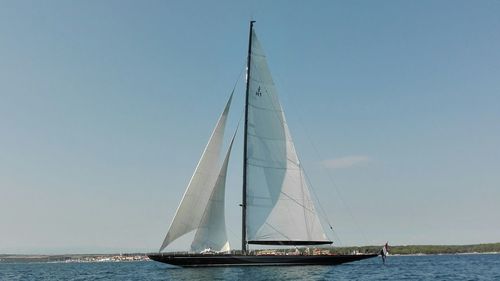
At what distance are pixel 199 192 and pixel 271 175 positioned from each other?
7.27m

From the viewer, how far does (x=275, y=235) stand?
150 feet

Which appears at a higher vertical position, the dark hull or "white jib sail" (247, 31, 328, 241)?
"white jib sail" (247, 31, 328, 241)

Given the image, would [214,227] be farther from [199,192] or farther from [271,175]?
[271,175]

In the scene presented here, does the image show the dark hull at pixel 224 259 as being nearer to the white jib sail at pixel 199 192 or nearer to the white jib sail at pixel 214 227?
the white jib sail at pixel 214 227

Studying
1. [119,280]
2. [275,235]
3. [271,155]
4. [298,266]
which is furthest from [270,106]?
[119,280]

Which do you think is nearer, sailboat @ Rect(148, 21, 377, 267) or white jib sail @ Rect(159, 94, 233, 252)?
white jib sail @ Rect(159, 94, 233, 252)

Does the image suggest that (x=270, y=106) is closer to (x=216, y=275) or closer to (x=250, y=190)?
(x=250, y=190)

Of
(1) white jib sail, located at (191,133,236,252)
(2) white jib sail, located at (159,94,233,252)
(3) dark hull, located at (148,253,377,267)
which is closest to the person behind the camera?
(2) white jib sail, located at (159,94,233,252)

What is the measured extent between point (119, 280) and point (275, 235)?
540 inches

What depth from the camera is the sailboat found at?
42438mm

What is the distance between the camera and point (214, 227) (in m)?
42.8

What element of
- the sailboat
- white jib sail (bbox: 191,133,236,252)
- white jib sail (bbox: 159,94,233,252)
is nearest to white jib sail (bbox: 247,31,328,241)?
the sailboat

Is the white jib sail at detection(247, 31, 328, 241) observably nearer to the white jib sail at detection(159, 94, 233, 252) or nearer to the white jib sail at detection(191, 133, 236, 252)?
the white jib sail at detection(191, 133, 236, 252)

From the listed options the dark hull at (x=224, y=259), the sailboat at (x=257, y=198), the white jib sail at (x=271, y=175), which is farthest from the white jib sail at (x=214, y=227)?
the white jib sail at (x=271, y=175)
